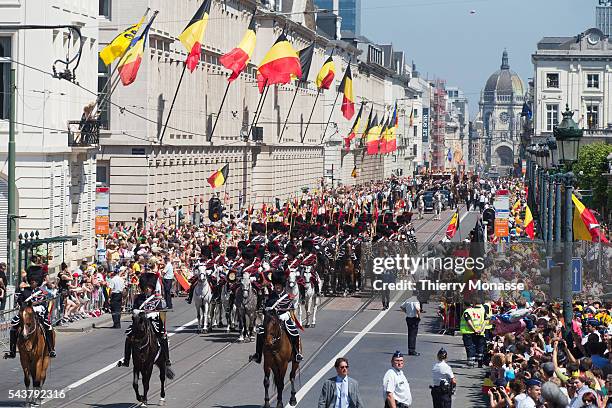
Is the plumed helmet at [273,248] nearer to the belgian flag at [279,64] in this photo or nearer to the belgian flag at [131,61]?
the belgian flag at [131,61]

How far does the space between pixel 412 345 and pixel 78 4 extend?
21.7 metres

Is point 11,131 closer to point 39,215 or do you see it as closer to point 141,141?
point 39,215

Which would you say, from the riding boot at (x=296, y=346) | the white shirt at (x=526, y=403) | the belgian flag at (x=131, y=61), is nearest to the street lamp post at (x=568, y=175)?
the riding boot at (x=296, y=346)

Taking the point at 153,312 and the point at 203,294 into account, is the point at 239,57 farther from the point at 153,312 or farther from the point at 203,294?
the point at 153,312

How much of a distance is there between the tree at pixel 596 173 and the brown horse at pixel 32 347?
151 ft

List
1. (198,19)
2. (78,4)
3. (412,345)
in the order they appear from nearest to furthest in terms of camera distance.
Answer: (412,345)
(78,4)
(198,19)

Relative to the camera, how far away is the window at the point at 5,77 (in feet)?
148

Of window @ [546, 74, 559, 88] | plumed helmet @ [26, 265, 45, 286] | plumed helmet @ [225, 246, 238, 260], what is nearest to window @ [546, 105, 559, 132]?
window @ [546, 74, 559, 88]

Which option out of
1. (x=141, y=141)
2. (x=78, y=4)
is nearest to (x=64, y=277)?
(x=78, y=4)

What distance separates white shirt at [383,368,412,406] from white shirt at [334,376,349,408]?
1.25 metres

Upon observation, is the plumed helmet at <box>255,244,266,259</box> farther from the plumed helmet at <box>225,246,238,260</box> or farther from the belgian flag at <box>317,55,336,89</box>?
the belgian flag at <box>317,55,336,89</box>

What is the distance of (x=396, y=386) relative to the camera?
Result: 21.0 metres

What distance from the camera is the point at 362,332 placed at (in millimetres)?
37375

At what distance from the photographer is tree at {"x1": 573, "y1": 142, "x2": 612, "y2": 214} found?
7346 centimetres
